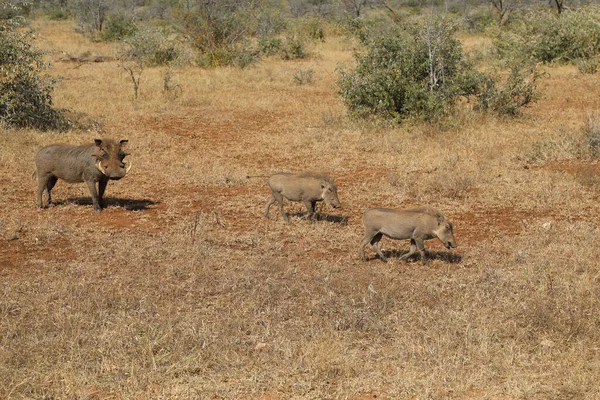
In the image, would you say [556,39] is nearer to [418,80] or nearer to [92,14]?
[418,80]

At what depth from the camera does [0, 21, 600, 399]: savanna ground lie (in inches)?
175

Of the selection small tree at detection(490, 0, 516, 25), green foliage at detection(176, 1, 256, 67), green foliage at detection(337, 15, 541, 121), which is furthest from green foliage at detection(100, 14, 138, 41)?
green foliage at detection(337, 15, 541, 121)

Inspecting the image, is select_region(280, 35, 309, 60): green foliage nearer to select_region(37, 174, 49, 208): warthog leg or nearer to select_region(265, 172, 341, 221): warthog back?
select_region(37, 174, 49, 208): warthog leg

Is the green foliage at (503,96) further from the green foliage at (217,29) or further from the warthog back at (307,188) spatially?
the green foliage at (217,29)

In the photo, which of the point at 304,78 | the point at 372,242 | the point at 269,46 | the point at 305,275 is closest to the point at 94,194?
the point at 305,275

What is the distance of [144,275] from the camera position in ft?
20.3

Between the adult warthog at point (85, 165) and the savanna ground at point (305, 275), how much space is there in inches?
12.8

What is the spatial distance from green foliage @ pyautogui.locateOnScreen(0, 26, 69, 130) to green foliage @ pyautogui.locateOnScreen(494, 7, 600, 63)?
462 inches

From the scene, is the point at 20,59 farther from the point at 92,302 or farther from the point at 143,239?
the point at 92,302

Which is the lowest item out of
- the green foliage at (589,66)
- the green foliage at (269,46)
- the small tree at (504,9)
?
the small tree at (504,9)

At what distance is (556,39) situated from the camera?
1909cm

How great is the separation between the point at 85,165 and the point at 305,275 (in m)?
3.39

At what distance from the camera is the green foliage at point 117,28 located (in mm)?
27042

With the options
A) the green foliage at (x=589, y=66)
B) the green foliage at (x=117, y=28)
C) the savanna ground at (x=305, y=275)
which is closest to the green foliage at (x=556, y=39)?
the green foliage at (x=589, y=66)
